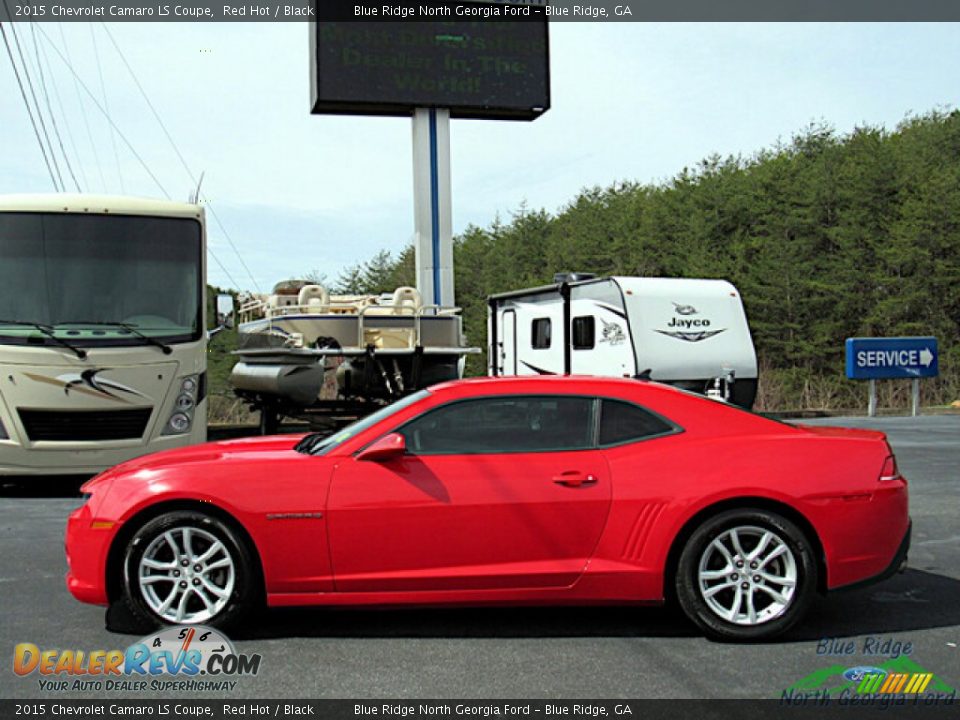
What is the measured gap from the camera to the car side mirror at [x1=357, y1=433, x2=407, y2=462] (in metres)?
4.95

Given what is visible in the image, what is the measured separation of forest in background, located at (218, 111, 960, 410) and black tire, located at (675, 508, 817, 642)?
69.1 feet

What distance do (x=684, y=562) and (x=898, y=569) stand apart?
1136mm

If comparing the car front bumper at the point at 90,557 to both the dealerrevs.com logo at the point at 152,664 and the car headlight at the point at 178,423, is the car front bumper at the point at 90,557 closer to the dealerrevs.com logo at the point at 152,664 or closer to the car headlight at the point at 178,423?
the dealerrevs.com logo at the point at 152,664

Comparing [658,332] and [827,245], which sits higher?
[827,245]

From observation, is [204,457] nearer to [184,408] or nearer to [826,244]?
[184,408]

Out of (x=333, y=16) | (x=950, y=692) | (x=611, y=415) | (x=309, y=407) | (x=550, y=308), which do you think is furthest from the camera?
(x=333, y=16)

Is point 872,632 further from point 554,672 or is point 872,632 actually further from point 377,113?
point 377,113

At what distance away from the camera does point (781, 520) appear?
4945 millimetres

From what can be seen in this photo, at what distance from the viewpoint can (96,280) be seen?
10141 mm

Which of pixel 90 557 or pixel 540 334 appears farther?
pixel 540 334

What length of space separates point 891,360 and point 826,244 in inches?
625

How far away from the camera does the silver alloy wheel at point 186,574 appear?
16.2 ft

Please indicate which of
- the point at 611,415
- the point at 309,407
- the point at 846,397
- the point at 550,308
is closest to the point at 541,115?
the point at 550,308

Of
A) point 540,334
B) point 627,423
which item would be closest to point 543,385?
point 627,423
